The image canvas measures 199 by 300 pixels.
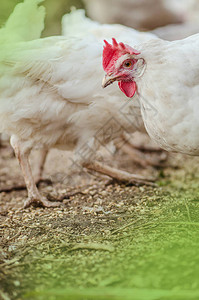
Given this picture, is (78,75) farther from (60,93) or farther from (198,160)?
(198,160)

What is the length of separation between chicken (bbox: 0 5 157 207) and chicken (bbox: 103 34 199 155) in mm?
453

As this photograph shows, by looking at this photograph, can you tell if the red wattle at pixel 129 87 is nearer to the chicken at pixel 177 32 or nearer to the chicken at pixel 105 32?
the chicken at pixel 105 32

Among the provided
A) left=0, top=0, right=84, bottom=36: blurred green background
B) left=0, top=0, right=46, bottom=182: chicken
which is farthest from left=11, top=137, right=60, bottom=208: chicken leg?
left=0, top=0, right=84, bottom=36: blurred green background

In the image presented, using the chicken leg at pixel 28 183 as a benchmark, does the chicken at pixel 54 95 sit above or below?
above

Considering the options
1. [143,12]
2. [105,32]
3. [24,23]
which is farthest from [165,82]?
[143,12]

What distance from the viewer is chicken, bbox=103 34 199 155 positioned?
1.90 metres

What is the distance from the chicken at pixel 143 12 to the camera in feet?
20.7

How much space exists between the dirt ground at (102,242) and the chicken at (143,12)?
380 centimetres

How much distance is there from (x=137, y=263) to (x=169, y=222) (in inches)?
19.1

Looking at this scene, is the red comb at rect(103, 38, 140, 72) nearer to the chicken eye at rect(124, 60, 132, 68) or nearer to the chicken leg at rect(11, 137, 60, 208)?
the chicken eye at rect(124, 60, 132, 68)

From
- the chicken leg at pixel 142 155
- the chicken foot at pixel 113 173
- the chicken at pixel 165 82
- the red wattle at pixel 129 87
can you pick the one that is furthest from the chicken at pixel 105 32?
the chicken at pixel 165 82

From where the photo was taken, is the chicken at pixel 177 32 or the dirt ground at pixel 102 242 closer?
the dirt ground at pixel 102 242

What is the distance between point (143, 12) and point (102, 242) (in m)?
5.15

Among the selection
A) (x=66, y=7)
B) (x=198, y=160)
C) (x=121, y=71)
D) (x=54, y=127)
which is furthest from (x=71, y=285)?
(x=66, y=7)
